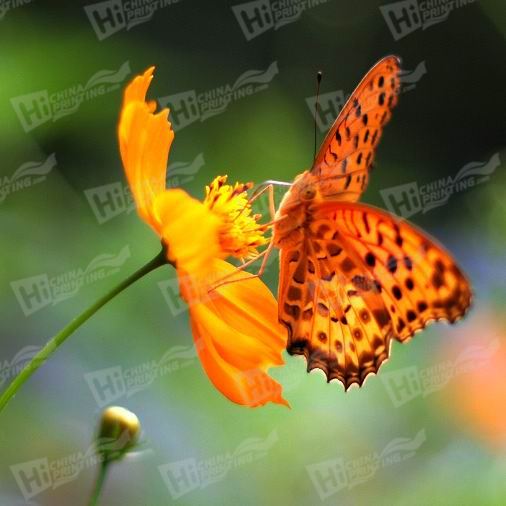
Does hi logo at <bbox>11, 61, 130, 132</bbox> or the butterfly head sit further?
hi logo at <bbox>11, 61, 130, 132</bbox>

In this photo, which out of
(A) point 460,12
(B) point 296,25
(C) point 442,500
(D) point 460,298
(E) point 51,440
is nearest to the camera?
(D) point 460,298

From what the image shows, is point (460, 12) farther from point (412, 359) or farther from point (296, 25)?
point (412, 359)

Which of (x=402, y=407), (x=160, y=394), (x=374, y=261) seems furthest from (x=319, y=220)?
(x=402, y=407)
